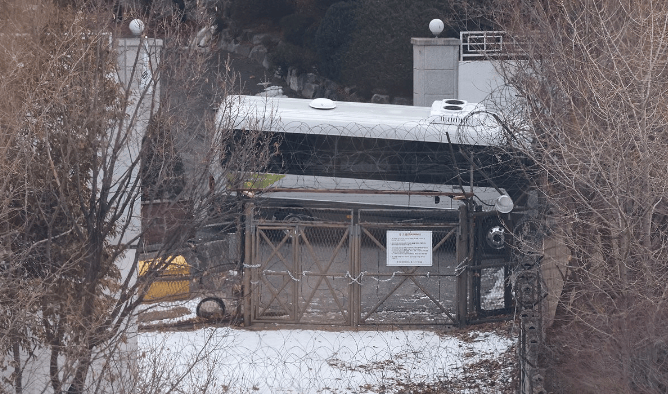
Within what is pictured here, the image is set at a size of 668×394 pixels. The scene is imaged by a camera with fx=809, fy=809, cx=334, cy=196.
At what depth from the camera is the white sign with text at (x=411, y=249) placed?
1216 cm

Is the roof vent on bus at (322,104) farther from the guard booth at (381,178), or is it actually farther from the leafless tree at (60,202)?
the leafless tree at (60,202)

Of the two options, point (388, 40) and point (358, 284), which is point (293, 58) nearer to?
point (388, 40)

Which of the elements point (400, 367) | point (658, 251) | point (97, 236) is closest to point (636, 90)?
point (658, 251)

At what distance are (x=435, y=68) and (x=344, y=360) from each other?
429 inches

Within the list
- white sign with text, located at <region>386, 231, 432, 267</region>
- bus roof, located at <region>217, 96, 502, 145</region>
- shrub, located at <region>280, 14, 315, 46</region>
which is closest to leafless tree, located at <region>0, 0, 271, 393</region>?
white sign with text, located at <region>386, 231, 432, 267</region>

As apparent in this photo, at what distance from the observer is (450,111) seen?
1688 cm

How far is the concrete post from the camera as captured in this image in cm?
1958

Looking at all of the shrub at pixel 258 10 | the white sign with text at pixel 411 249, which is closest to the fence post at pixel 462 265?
the white sign with text at pixel 411 249

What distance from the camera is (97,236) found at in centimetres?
790

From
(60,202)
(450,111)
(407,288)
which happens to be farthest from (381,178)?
(60,202)

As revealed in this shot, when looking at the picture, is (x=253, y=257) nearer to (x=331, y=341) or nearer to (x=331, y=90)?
(x=331, y=341)

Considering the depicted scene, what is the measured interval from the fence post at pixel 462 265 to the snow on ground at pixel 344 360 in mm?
336

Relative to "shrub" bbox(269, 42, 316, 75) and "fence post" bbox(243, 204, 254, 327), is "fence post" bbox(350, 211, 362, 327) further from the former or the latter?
"shrub" bbox(269, 42, 316, 75)

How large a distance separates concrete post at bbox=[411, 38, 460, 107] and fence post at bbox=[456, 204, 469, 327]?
8341 millimetres
